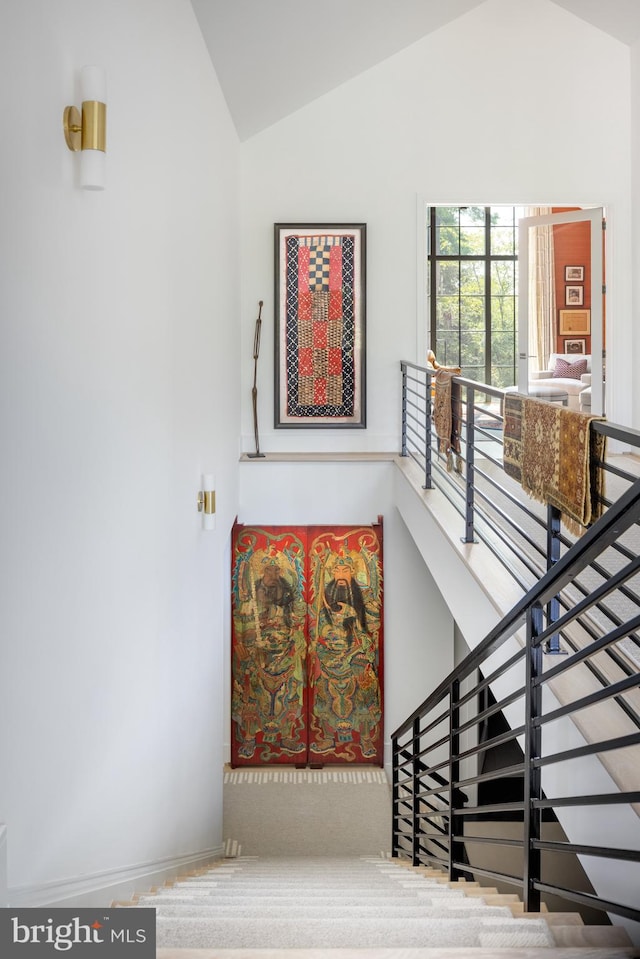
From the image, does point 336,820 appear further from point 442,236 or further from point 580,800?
point 442,236

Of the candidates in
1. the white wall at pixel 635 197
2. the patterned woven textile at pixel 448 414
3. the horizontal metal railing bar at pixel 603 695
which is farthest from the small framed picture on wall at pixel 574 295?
the horizontal metal railing bar at pixel 603 695

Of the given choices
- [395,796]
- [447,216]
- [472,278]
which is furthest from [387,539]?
[447,216]

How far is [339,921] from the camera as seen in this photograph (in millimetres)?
1913

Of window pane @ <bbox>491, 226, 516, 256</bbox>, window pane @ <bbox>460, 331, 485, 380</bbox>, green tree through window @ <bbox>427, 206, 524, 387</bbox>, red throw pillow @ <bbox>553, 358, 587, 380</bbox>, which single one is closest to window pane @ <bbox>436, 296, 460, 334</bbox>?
green tree through window @ <bbox>427, 206, 524, 387</bbox>

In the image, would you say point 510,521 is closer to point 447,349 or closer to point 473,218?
point 447,349

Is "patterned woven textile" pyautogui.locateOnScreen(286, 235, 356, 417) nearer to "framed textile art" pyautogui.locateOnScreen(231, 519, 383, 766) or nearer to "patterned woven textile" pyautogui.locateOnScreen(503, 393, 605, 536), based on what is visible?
"framed textile art" pyautogui.locateOnScreen(231, 519, 383, 766)

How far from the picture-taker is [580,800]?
5.39ft

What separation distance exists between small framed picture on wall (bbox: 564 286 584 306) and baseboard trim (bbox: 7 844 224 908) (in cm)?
495

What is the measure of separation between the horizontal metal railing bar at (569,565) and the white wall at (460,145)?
15.5ft

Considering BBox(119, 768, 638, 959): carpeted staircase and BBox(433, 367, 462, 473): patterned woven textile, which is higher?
BBox(433, 367, 462, 473): patterned woven textile

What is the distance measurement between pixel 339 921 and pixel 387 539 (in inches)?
192

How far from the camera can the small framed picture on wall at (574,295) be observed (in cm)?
654

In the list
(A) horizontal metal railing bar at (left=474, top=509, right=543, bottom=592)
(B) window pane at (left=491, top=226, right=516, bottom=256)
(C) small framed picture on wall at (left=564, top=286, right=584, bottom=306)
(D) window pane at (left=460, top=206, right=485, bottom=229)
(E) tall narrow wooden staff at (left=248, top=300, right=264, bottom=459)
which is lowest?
(A) horizontal metal railing bar at (left=474, top=509, right=543, bottom=592)

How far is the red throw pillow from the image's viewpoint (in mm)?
6828
